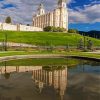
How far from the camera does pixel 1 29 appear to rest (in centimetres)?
14638

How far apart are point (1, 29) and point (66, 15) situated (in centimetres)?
6442

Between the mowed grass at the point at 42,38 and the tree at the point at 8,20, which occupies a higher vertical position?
the tree at the point at 8,20

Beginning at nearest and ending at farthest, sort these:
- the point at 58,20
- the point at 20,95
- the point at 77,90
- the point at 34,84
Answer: the point at 20,95
the point at 77,90
the point at 34,84
the point at 58,20

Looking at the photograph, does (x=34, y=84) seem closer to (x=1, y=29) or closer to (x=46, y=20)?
(x=1, y=29)

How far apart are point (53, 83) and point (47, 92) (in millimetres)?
3214

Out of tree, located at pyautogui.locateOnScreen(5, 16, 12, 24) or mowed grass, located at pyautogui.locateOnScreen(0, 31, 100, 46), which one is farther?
tree, located at pyautogui.locateOnScreen(5, 16, 12, 24)

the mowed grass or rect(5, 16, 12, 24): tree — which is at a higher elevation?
rect(5, 16, 12, 24): tree

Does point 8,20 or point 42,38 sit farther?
point 8,20

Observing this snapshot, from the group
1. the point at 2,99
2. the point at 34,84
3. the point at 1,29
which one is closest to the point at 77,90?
the point at 34,84

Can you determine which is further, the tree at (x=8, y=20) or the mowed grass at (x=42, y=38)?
→ the tree at (x=8, y=20)

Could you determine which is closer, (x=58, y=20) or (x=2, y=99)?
(x=2, y=99)

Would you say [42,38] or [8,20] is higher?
[8,20]

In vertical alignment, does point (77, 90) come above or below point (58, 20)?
below

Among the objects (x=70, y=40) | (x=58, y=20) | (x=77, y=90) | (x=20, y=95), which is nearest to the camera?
(x=20, y=95)
